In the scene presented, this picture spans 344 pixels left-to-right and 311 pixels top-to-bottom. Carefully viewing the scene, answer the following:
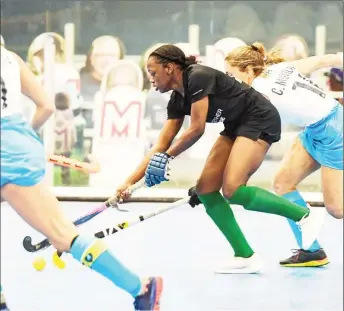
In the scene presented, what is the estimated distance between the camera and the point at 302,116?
4.21m

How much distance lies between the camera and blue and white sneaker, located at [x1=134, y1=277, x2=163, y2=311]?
2939mm

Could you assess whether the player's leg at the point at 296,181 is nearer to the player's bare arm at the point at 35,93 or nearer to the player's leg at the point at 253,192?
the player's leg at the point at 253,192

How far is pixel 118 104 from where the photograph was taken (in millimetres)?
7105

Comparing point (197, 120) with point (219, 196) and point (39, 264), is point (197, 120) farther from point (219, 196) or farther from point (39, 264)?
point (39, 264)

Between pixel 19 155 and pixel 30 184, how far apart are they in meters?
0.10

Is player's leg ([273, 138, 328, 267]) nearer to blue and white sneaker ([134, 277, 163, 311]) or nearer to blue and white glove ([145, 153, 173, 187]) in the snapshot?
blue and white glove ([145, 153, 173, 187])

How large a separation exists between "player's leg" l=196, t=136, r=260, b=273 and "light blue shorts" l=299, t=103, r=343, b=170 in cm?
48

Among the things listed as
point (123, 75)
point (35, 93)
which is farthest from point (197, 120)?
point (123, 75)

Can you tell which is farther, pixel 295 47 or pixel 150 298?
pixel 295 47

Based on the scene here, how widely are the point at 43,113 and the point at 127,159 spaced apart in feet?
13.6

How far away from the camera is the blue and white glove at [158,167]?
3.68 m

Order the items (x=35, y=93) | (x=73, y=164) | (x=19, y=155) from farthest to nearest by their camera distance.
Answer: (x=73, y=164), (x=35, y=93), (x=19, y=155)

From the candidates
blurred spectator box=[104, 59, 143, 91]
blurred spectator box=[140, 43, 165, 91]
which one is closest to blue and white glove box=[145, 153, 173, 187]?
blurred spectator box=[140, 43, 165, 91]

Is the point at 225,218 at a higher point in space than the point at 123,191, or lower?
lower
